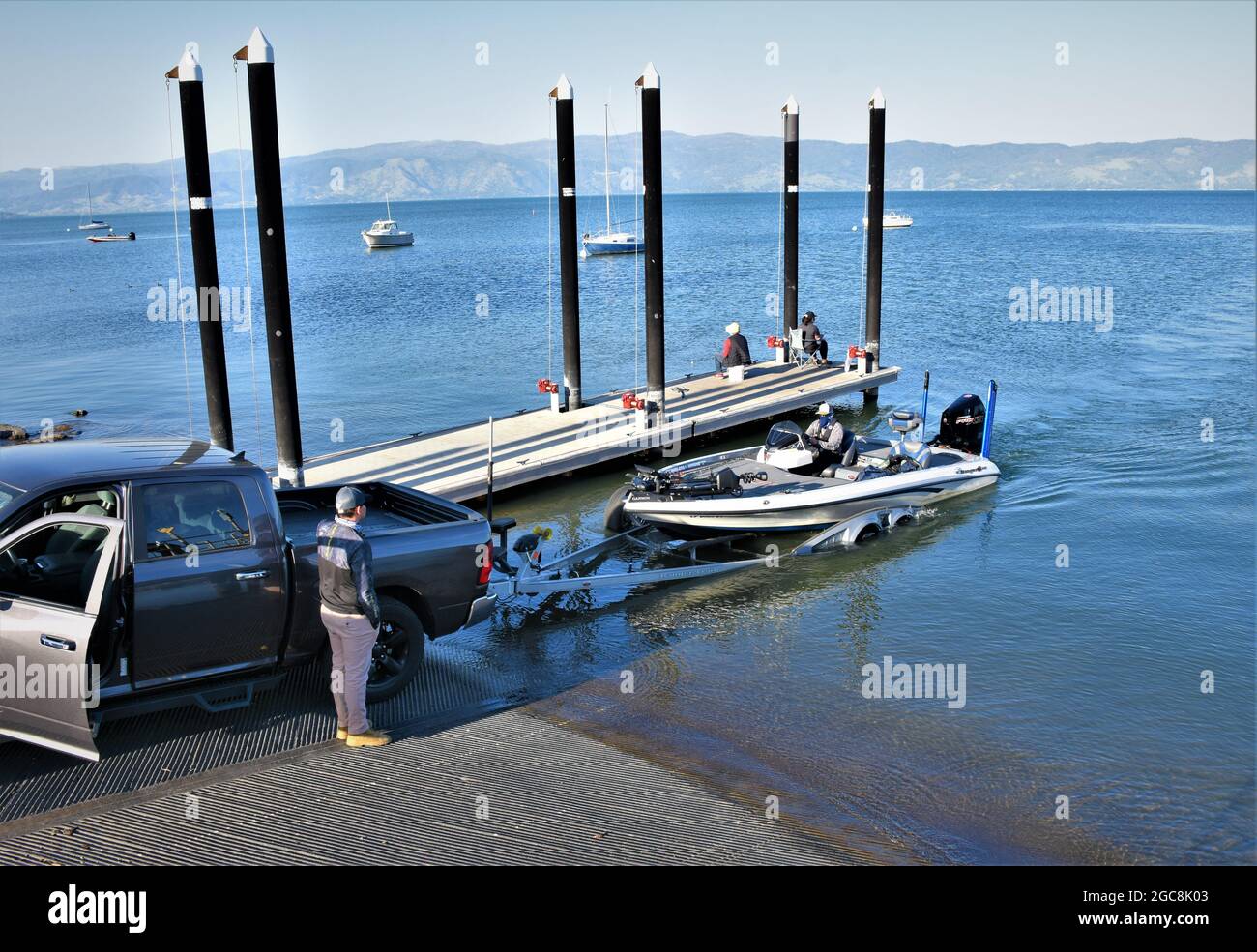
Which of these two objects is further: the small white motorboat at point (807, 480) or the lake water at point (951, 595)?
the small white motorboat at point (807, 480)

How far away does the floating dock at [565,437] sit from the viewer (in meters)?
16.0

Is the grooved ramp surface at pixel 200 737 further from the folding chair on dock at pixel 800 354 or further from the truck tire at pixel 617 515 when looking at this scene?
the folding chair on dock at pixel 800 354

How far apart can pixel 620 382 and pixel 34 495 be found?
872 inches

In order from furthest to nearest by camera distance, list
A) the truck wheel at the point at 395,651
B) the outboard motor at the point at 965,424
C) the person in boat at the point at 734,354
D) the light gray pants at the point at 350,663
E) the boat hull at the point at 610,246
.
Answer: the boat hull at the point at 610,246 → the person in boat at the point at 734,354 → the outboard motor at the point at 965,424 → the truck wheel at the point at 395,651 → the light gray pants at the point at 350,663

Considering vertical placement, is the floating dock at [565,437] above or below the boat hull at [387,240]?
below

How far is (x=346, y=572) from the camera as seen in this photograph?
Answer: 7.80 metres

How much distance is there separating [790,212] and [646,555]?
12.2 metres

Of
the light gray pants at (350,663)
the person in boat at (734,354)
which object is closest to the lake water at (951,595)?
the light gray pants at (350,663)

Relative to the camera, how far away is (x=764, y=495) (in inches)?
584

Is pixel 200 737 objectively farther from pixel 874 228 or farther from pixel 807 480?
pixel 874 228

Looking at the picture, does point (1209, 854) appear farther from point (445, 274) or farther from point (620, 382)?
point (445, 274)

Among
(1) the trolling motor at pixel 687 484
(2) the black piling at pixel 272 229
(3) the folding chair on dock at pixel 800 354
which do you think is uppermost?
(2) the black piling at pixel 272 229

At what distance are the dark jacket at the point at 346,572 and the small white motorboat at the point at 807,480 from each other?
680cm

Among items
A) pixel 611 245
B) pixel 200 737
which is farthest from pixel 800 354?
pixel 611 245
